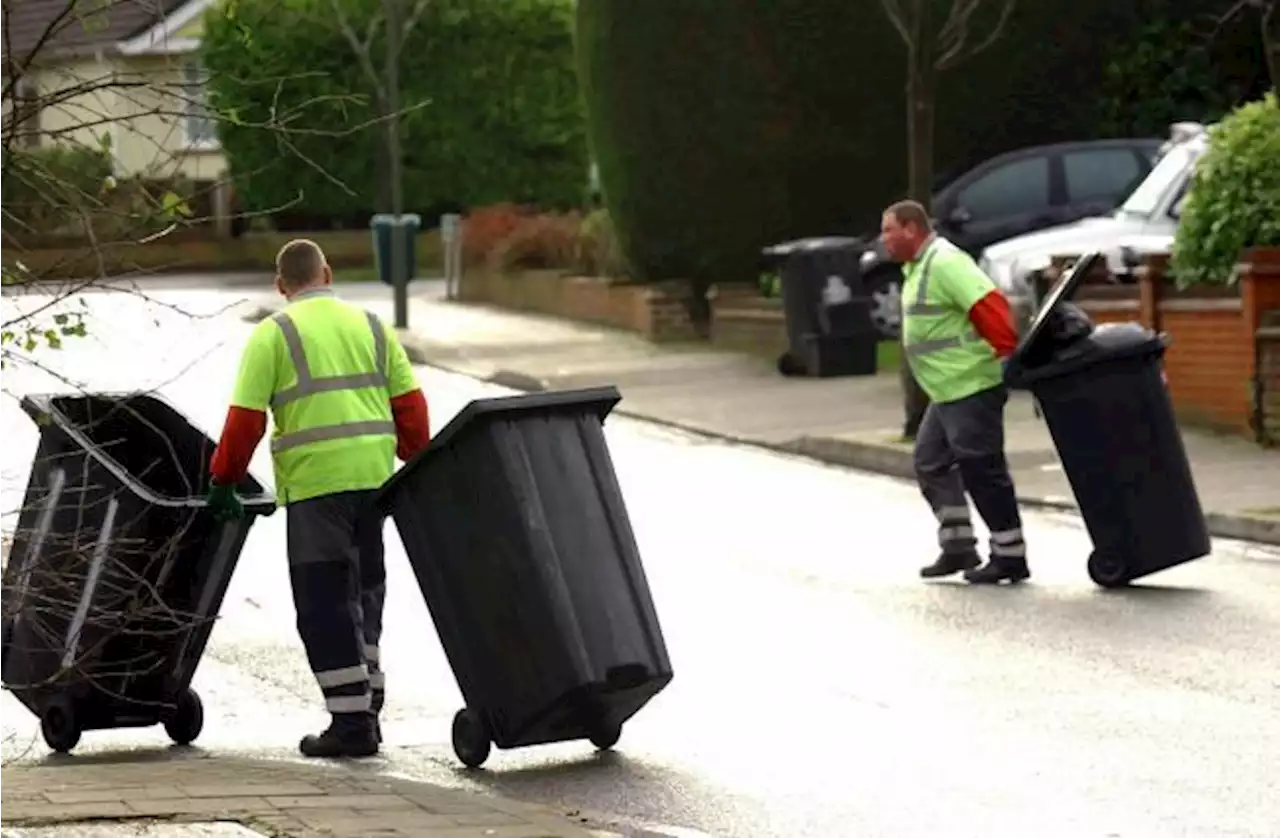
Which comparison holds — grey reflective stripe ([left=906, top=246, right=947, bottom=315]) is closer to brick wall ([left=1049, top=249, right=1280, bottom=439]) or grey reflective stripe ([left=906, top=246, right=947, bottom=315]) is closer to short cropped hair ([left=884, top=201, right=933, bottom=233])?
short cropped hair ([left=884, top=201, right=933, bottom=233])

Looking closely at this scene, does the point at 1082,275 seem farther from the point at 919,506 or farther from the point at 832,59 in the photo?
the point at 832,59

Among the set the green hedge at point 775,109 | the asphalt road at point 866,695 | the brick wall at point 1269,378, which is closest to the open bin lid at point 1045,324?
the asphalt road at point 866,695

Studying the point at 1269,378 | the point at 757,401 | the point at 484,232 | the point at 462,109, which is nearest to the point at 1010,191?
the point at 757,401

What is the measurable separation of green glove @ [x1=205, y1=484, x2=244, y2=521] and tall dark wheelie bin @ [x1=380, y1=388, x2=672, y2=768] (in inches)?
20.9

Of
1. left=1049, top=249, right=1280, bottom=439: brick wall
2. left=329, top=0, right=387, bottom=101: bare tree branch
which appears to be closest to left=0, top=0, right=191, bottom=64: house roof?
left=1049, top=249, right=1280, bottom=439: brick wall

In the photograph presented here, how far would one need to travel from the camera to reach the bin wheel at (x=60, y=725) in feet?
32.6

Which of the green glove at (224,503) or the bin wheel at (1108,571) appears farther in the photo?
the bin wheel at (1108,571)

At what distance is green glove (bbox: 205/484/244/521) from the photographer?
9633 millimetres

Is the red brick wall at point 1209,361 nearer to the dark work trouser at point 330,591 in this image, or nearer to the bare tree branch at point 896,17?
the bare tree branch at point 896,17

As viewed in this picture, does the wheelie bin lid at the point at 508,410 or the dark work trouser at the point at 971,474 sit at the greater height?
the wheelie bin lid at the point at 508,410

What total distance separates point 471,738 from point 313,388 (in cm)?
124

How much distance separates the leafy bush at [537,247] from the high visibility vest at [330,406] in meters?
25.0

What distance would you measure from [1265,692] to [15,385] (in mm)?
14590

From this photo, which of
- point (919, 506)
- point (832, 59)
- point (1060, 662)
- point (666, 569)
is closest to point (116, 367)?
point (832, 59)
